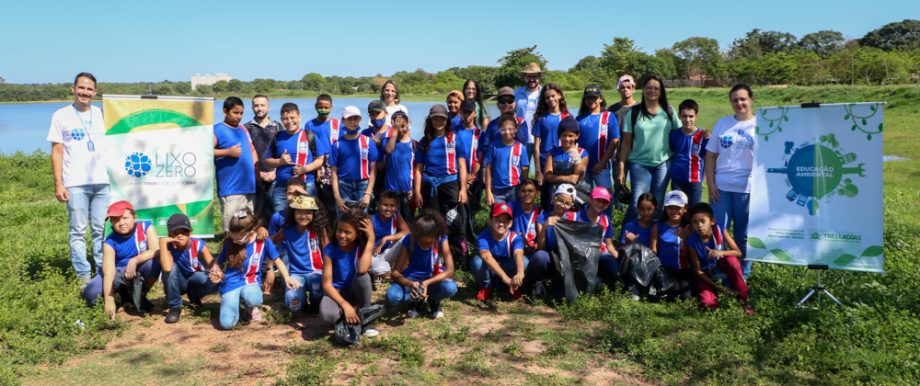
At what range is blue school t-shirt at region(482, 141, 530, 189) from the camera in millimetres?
6523

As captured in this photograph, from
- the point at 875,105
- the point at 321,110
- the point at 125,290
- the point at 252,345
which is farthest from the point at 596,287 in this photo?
the point at 125,290

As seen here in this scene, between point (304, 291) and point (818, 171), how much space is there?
4417 mm

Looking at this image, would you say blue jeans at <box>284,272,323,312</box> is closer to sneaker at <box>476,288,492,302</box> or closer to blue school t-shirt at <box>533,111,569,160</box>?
sneaker at <box>476,288,492,302</box>

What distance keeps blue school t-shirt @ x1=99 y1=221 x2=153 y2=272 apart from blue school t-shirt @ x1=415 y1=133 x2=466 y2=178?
2709 millimetres

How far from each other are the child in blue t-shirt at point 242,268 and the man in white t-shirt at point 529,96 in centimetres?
347

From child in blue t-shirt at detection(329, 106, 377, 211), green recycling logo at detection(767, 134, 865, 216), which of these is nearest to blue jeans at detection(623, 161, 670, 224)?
green recycling logo at detection(767, 134, 865, 216)

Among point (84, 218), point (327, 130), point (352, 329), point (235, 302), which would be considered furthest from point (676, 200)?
point (84, 218)

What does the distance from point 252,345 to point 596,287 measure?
305 centimetres

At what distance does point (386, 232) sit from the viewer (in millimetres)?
6180

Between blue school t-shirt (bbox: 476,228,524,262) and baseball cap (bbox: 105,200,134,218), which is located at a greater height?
baseball cap (bbox: 105,200,134,218)

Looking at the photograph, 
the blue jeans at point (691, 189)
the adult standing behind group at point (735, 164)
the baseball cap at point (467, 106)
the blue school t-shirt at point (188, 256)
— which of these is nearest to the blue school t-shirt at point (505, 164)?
the baseball cap at point (467, 106)

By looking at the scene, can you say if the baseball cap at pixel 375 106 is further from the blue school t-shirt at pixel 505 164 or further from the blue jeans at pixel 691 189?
the blue jeans at pixel 691 189

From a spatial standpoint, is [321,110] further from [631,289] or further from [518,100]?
[631,289]

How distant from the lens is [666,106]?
6590mm
